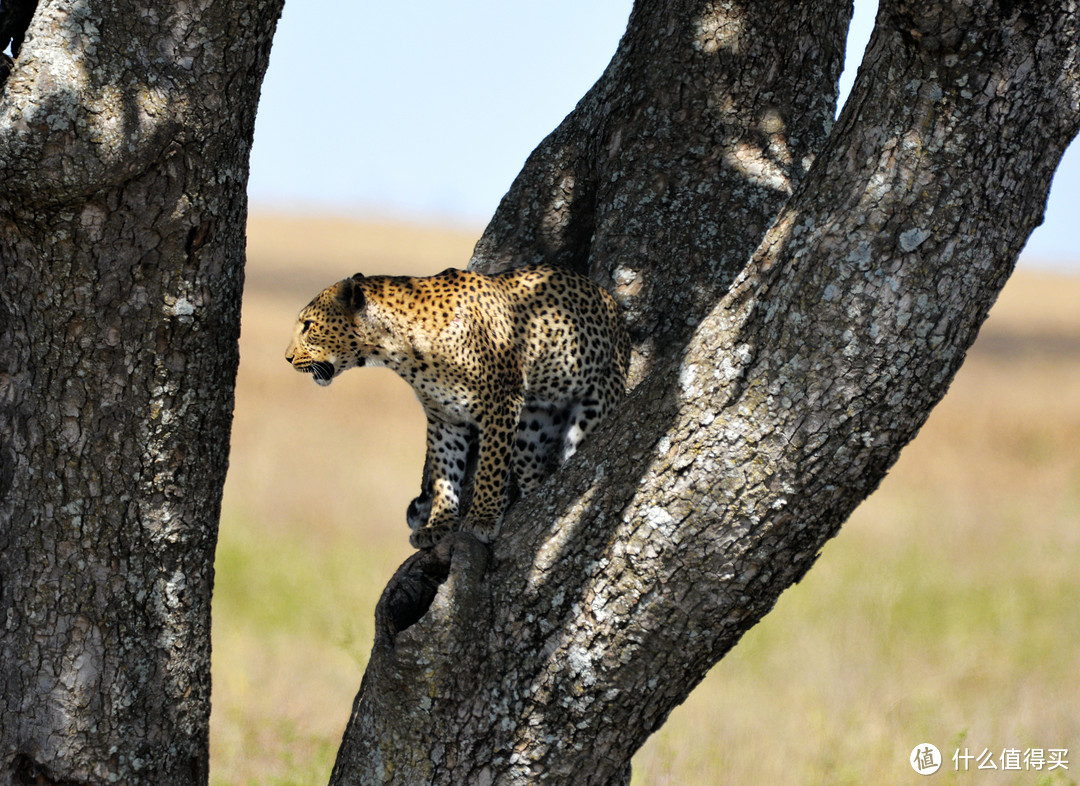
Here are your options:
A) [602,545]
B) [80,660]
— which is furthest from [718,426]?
[80,660]

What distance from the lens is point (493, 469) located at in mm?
4078

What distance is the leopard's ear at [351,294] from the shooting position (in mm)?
4168

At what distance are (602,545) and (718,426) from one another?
1.61 feet

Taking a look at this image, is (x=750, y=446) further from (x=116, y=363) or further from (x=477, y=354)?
(x=116, y=363)

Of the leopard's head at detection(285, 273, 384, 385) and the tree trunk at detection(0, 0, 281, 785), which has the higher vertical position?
the leopard's head at detection(285, 273, 384, 385)

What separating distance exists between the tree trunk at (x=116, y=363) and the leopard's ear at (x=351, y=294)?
82 cm

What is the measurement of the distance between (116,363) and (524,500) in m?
1.25

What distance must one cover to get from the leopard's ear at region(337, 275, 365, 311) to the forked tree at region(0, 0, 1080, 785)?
0.82 meters

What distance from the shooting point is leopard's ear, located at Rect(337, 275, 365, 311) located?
4168 mm

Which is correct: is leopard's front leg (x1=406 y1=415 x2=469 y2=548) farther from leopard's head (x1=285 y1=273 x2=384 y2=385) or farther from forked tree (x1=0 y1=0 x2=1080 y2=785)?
forked tree (x1=0 y1=0 x2=1080 y2=785)

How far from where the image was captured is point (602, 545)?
308 centimetres

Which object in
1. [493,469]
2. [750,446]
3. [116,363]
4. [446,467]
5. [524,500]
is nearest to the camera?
[750,446]

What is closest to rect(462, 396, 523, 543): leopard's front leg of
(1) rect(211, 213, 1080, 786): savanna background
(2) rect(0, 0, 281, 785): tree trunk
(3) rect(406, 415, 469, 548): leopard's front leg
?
(3) rect(406, 415, 469, 548): leopard's front leg

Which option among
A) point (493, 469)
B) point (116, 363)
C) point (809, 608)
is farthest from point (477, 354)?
point (809, 608)
